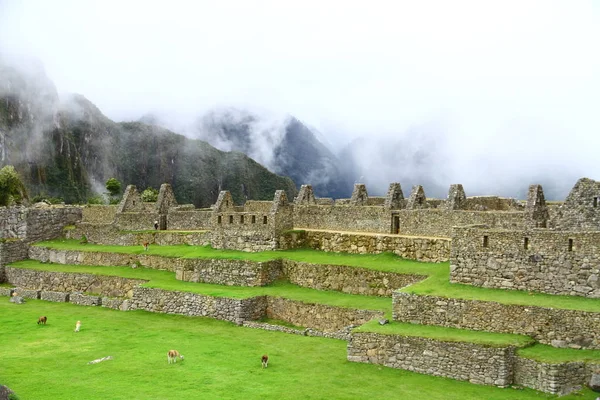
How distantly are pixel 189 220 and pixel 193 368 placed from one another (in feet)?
70.5

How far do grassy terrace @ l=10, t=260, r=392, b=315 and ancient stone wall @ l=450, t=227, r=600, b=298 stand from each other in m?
3.48

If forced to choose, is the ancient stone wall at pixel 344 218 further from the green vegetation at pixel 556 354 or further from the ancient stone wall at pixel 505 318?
the green vegetation at pixel 556 354

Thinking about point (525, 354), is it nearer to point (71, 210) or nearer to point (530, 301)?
point (530, 301)

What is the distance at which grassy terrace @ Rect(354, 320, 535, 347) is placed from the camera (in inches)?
757

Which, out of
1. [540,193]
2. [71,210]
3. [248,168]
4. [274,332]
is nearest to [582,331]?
[540,193]

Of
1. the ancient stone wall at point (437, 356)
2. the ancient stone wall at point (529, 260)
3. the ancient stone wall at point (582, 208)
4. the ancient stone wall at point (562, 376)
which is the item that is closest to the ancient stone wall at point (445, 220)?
the ancient stone wall at point (582, 208)

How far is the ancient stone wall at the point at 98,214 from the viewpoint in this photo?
4719 centimetres

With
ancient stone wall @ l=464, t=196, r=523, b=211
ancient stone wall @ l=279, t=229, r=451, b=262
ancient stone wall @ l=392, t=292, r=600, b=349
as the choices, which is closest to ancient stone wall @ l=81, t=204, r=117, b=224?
ancient stone wall @ l=279, t=229, r=451, b=262

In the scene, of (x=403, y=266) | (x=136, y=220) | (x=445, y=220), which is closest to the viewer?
(x=403, y=266)

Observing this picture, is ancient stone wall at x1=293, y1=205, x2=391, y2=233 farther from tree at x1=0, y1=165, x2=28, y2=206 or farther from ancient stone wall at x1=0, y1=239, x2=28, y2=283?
tree at x1=0, y1=165, x2=28, y2=206

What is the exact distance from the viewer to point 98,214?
47531mm

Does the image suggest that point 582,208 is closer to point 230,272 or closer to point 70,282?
point 230,272

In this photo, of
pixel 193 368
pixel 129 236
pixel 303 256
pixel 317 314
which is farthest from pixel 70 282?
pixel 193 368

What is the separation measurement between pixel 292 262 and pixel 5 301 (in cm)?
1546
